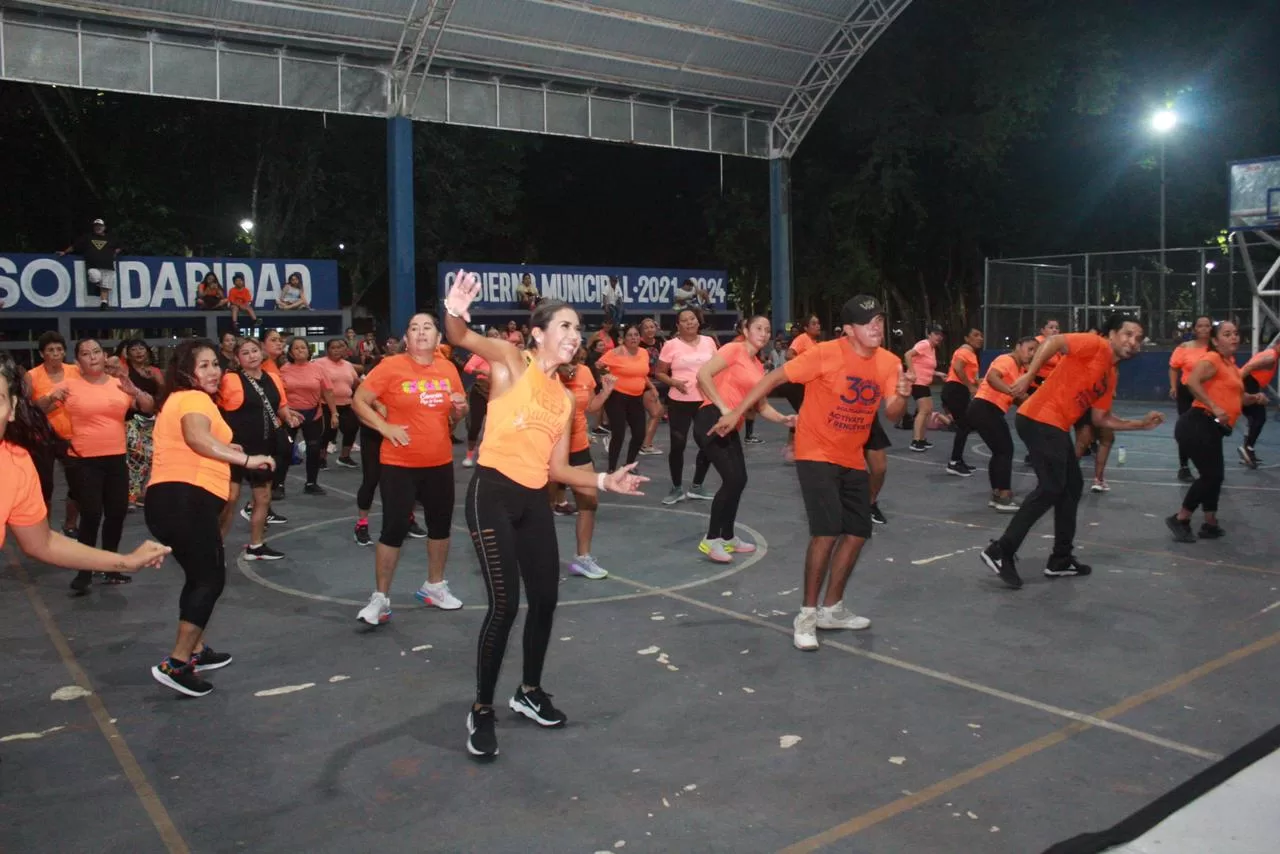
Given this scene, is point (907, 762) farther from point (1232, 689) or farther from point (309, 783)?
point (309, 783)

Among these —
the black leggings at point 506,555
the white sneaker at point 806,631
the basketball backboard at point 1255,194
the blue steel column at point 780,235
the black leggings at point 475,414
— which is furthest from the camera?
the blue steel column at point 780,235

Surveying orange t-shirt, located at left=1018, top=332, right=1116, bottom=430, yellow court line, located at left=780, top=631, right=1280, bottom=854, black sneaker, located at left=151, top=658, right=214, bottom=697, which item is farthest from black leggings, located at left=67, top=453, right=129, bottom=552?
orange t-shirt, located at left=1018, top=332, right=1116, bottom=430

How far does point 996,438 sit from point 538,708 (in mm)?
7790

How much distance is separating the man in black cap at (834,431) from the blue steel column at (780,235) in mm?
23952

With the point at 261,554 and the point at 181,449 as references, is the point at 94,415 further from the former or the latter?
the point at 181,449

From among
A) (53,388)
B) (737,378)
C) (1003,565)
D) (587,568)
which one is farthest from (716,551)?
(53,388)

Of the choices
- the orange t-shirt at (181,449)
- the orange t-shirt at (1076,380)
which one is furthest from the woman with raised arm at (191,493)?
the orange t-shirt at (1076,380)

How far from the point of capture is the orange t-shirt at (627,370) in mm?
13023

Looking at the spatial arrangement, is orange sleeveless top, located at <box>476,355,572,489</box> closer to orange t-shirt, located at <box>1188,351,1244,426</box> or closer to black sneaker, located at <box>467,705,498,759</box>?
black sneaker, located at <box>467,705,498,759</box>

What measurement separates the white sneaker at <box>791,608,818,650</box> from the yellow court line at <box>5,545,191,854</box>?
357 cm

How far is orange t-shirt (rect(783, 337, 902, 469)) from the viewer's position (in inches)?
261

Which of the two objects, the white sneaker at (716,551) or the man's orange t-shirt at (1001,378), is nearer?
the white sneaker at (716,551)

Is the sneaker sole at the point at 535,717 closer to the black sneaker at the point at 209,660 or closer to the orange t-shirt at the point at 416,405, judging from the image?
the black sneaker at the point at 209,660

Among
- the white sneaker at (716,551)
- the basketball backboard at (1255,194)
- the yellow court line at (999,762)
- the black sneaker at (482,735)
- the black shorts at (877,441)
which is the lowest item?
the yellow court line at (999,762)
